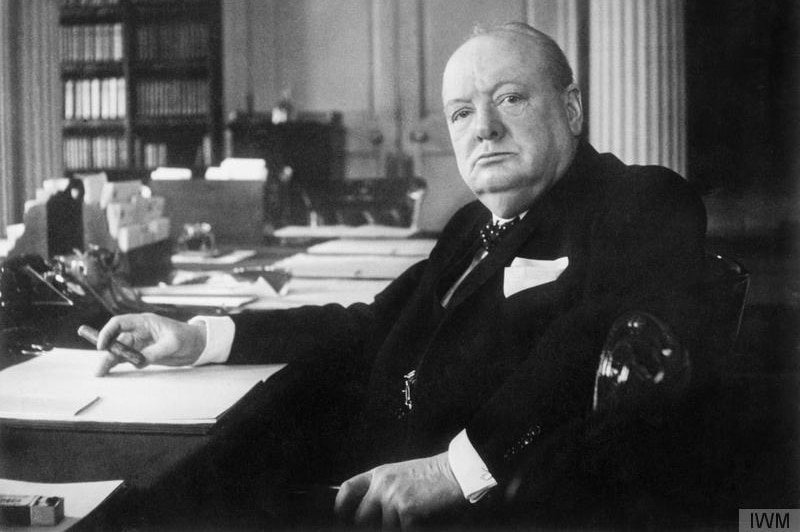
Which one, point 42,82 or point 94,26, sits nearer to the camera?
point 42,82

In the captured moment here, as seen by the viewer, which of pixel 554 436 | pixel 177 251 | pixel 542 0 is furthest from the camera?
pixel 542 0

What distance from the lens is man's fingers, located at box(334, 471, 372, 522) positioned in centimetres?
106

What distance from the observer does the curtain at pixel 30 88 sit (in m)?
3.04

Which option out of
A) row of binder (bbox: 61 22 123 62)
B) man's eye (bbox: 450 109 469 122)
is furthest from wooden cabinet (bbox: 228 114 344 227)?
man's eye (bbox: 450 109 469 122)

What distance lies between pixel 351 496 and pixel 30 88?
2561mm

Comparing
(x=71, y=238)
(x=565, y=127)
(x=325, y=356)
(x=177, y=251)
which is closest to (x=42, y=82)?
(x=177, y=251)

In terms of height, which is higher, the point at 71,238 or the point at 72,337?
the point at 71,238

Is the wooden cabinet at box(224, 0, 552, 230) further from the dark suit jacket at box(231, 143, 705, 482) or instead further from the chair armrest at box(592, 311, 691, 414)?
the chair armrest at box(592, 311, 691, 414)

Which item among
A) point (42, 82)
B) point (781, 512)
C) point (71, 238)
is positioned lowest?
point (781, 512)

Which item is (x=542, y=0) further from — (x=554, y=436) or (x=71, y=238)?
(x=554, y=436)

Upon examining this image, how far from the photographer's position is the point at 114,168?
5.87 meters

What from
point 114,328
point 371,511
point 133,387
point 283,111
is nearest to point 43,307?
point 114,328

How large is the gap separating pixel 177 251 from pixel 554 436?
78.8 inches

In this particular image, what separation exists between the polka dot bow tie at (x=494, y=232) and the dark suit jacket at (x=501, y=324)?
0.13 ft
